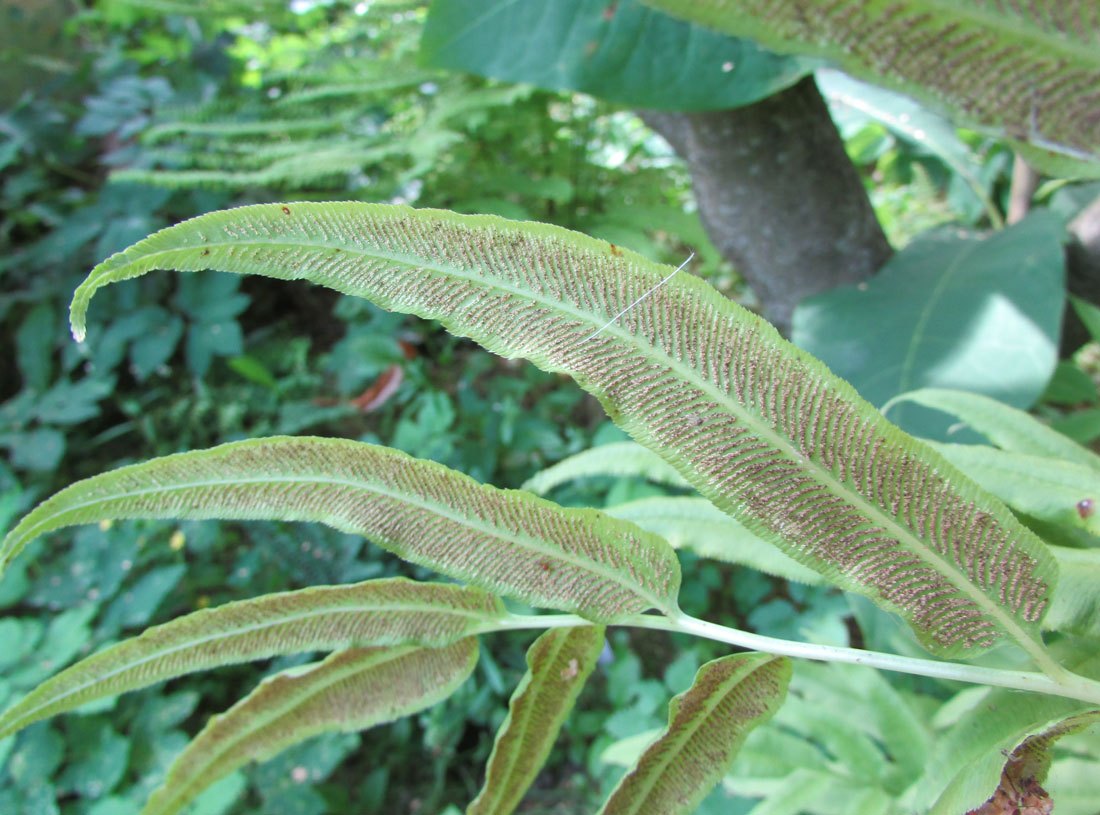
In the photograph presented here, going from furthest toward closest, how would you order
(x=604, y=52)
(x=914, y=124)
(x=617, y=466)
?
(x=914, y=124) → (x=604, y=52) → (x=617, y=466)

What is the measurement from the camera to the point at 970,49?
0.43 metres

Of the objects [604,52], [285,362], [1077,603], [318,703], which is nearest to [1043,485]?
[1077,603]

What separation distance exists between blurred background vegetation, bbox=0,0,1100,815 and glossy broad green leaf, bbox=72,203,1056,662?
1.38 feet

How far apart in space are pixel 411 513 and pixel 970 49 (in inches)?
20.1

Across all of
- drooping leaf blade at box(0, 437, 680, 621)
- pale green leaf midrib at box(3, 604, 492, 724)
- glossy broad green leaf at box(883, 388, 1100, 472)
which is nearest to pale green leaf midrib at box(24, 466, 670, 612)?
drooping leaf blade at box(0, 437, 680, 621)

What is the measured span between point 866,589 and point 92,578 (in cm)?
162

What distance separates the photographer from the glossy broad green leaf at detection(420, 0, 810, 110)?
97 cm

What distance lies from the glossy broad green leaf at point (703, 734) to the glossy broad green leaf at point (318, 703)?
0.18m

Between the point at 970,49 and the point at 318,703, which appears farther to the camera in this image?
the point at 318,703

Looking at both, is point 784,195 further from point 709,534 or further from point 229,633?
point 229,633

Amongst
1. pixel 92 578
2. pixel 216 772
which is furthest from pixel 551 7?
pixel 92 578

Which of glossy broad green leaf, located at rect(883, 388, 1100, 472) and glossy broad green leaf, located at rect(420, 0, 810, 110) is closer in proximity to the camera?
A: glossy broad green leaf, located at rect(883, 388, 1100, 472)

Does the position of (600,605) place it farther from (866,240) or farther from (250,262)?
(866,240)

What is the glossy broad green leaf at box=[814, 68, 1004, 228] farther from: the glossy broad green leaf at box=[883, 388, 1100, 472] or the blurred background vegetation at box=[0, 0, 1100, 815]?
the glossy broad green leaf at box=[883, 388, 1100, 472]
